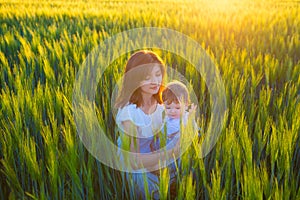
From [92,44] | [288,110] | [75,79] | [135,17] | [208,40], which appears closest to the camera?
[288,110]

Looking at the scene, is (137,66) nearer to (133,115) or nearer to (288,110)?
(133,115)

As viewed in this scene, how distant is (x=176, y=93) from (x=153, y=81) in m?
0.10

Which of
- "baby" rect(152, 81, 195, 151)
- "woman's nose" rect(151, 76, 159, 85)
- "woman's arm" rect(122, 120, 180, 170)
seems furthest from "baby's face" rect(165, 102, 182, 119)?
"woman's arm" rect(122, 120, 180, 170)

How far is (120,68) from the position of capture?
6.13 ft

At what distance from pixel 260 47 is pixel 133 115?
1.72 meters

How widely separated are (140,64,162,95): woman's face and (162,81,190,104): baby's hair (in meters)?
0.05

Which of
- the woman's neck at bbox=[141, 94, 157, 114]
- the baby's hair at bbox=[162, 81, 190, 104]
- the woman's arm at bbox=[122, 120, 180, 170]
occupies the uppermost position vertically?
the baby's hair at bbox=[162, 81, 190, 104]

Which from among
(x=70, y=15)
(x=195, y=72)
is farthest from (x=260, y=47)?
(x=70, y=15)

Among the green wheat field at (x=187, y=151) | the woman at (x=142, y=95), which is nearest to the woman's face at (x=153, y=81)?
the woman at (x=142, y=95)

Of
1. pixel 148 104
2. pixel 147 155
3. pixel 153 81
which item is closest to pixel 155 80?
pixel 153 81

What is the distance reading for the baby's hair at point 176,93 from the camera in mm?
1249

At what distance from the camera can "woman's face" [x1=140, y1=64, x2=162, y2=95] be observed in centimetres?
124

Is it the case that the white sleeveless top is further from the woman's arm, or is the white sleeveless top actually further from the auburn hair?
the woman's arm

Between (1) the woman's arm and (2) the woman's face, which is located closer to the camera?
(1) the woman's arm
